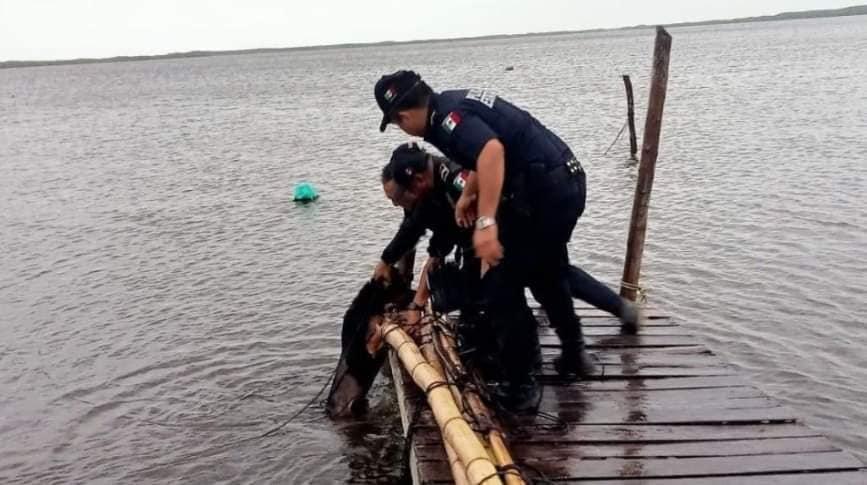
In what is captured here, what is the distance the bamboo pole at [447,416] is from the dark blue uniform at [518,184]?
0.54 metres

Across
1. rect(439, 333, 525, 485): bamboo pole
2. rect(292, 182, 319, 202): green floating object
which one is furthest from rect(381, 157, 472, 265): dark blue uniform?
rect(292, 182, 319, 202): green floating object

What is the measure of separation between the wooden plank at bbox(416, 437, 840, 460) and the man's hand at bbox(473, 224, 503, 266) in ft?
4.12

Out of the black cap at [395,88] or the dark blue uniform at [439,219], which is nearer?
the black cap at [395,88]

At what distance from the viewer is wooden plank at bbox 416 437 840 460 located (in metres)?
4.52

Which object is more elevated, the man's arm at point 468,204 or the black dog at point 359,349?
the man's arm at point 468,204

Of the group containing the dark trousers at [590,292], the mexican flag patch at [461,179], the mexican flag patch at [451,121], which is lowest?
the dark trousers at [590,292]

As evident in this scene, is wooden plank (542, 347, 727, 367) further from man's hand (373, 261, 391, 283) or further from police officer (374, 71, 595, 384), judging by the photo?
man's hand (373, 261, 391, 283)

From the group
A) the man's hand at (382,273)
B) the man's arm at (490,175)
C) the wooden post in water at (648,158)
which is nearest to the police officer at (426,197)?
the man's hand at (382,273)

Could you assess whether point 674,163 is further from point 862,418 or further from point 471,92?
point 471,92

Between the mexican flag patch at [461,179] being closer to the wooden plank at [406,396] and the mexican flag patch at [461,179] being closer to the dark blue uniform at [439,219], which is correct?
the dark blue uniform at [439,219]

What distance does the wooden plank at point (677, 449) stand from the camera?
4.52 meters

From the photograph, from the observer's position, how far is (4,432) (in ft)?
26.5

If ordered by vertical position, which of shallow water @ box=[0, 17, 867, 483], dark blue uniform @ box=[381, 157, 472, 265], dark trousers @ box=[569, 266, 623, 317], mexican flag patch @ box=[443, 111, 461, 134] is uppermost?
mexican flag patch @ box=[443, 111, 461, 134]

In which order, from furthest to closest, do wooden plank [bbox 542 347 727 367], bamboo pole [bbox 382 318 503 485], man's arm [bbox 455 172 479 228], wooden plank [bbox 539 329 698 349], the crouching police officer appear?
wooden plank [bbox 539 329 698 349] → wooden plank [bbox 542 347 727 367] → the crouching police officer → man's arm [bbox 455 172 479 228] → bamboo pole [bbox 382 318 503 485]
